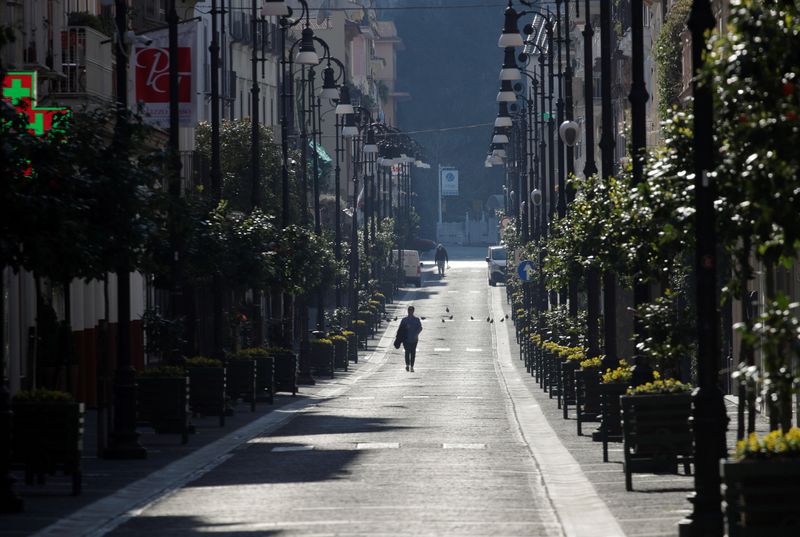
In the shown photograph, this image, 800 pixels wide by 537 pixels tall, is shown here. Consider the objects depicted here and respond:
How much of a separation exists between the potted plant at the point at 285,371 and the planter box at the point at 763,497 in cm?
3385

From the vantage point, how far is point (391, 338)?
300 ft

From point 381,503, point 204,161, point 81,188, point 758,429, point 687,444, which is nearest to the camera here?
point 381,503

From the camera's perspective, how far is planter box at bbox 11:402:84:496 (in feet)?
66.0

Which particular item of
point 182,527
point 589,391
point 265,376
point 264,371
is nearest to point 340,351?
point 265,376

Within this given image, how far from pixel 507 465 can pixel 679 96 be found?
32877 mm

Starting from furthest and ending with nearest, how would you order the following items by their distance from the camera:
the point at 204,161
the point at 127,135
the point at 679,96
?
the point at 204,161 < the point at 679,96 < the point at 127,135

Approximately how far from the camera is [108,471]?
23781 millimetres

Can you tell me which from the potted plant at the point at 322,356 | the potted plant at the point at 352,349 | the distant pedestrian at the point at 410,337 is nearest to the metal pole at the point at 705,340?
the potted plant at the point at 322,356

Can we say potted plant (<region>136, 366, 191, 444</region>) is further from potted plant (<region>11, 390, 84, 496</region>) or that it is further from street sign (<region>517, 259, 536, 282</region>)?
street sign (<region>517, 259, 536, 282</region>)

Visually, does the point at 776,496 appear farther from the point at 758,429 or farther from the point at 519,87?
the point at 519,87

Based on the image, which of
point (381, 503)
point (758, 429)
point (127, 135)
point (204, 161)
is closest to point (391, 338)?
point (204, 161)

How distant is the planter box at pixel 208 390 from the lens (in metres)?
32.8

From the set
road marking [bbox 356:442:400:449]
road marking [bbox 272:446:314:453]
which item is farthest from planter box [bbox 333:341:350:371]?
road marking [bbox 272:446:314:453]

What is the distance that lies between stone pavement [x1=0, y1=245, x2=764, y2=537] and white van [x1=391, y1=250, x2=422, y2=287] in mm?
96960
